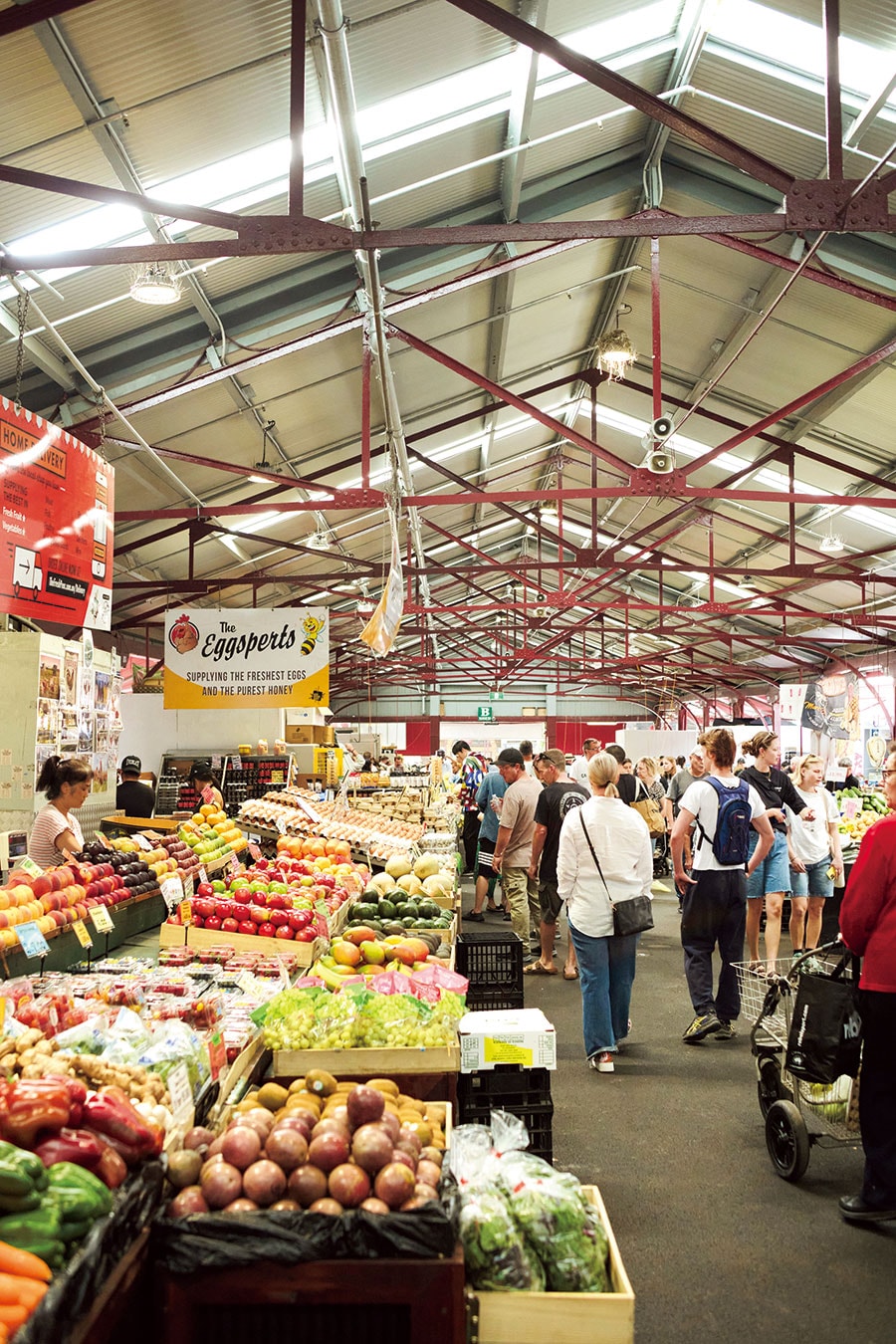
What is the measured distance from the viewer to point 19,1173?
1827 mm

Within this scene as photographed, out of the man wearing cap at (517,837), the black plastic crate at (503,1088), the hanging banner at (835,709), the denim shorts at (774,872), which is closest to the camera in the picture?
the black plastic crate at (503,1088)

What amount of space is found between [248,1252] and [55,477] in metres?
4.28

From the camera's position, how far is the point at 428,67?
5.58 meters

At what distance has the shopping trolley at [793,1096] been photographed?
3908 millimetres

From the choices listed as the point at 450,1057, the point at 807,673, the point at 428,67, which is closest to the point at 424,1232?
the point at 450,1057

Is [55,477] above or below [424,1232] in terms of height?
above

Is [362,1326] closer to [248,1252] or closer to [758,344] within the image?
[248,1252]

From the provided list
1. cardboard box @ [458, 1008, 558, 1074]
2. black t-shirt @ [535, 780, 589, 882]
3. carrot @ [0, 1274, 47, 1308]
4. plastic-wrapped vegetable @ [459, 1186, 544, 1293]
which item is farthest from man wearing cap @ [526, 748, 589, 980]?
carrot @ [0, 1274, 47, 1308]

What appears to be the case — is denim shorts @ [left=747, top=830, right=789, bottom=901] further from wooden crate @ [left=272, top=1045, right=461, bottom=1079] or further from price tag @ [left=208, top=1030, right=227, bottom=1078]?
price tag @ [left=208, top=1030, right=227, bottom=1078]

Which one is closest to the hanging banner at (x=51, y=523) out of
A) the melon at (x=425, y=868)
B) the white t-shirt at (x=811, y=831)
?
the melon at (x=425, y=868)

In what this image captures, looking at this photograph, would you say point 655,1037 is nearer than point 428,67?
No

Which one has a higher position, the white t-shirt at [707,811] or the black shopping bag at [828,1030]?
the white t-shirt at [707,811]

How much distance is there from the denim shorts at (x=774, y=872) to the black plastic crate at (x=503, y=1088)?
12.7 feet

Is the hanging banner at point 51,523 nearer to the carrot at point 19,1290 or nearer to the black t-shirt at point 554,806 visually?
the black t-shirt at point 554,806
